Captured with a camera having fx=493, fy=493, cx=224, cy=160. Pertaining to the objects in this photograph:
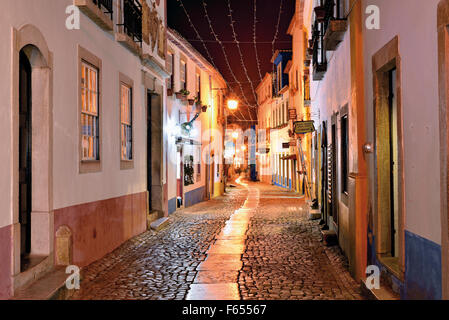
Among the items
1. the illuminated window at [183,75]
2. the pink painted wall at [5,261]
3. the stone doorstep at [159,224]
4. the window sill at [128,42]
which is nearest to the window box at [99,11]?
the window sill at [128,42]

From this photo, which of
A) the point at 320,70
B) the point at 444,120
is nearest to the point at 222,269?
the point at 444,120

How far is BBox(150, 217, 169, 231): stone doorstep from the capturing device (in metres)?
12.9

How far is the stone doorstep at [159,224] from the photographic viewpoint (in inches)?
509

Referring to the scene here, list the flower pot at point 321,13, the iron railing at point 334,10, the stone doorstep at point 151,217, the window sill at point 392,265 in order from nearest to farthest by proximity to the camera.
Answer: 1. the window sill at point 392,265
2. the iron railing at point 334,10
3. the flower pot at point 321,13
4. the stone doorstep at point 151,217

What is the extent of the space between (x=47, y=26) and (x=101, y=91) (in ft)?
7.97

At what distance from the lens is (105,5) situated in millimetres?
9609

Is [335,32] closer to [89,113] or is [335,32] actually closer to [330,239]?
[330,239]

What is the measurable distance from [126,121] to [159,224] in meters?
3.16

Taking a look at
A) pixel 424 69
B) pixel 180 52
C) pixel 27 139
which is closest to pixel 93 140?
pixel 27 139

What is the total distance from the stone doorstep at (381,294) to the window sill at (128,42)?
704 cm

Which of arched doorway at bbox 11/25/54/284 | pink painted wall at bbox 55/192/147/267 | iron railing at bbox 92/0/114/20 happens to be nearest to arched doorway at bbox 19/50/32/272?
arched doorway at bbox 11/25/54/284

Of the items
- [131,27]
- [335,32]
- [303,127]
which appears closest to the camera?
[335,32]

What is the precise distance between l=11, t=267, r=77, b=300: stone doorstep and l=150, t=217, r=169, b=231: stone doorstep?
605cm

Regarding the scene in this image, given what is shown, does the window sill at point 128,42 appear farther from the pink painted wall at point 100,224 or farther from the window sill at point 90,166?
the pink painted wall at point 100,224
